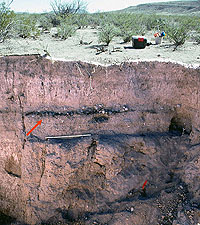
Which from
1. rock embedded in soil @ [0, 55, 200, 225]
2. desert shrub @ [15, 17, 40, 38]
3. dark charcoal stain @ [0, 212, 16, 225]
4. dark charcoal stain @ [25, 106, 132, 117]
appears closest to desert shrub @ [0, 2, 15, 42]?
desert shrub @ [15, 17, 40, 38]

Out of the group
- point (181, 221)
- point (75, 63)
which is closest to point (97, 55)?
point (75, 63)

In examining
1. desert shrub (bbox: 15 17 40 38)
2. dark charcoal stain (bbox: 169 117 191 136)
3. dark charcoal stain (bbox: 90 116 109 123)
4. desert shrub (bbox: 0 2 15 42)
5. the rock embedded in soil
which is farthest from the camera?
desert shrub (bbox: 15 17 40 38)

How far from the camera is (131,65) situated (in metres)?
4.39

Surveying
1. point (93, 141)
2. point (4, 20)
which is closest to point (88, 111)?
point (93, 141)

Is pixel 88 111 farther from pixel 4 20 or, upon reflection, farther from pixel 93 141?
pixel 4 20

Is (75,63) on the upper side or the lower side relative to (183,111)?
upper

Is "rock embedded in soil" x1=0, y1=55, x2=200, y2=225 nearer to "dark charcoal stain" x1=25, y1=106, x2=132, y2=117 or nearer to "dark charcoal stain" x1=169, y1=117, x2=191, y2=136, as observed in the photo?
"dark charcoal stain" x1=25, y1=106, x2=132, y2=117

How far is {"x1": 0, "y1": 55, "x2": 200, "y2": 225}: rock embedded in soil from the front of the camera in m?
4.19

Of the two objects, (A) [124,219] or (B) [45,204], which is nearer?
(A) [124,219]

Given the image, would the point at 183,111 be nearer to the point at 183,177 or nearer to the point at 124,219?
the point at 183,177

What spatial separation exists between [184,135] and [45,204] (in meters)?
2.96

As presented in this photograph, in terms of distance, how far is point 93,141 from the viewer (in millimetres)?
4258

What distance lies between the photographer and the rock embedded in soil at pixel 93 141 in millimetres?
4188

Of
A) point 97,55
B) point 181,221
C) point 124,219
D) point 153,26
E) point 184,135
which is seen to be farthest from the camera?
point 153,26
